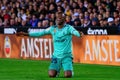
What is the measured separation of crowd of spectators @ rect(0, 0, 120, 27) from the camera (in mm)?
23984

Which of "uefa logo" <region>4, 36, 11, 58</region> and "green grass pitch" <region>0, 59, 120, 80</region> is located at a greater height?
"uefa logo" <region>4, 36, 11, 58</region>

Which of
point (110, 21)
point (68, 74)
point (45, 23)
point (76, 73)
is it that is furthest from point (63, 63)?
point (45, 23)

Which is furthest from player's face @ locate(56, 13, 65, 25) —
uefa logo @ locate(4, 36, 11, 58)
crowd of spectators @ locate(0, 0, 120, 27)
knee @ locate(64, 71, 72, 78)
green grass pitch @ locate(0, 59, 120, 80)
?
uefa logo @ locate(4, 36, 11, 58)

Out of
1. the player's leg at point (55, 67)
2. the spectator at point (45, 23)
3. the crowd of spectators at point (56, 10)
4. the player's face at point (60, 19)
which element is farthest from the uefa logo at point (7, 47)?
the player's face at point (60, 19)

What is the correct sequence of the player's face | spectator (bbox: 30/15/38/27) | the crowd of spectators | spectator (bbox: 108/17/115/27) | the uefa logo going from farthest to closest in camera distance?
spectator (bbox: 30/15/38/27) < the uefa logo < the crowd of spectators < spectator (bbox: 108/17/115/27) < the player's face

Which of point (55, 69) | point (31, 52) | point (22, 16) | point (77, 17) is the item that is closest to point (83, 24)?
point (77, 17)

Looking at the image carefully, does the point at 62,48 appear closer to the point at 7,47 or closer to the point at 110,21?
the point at 110,21

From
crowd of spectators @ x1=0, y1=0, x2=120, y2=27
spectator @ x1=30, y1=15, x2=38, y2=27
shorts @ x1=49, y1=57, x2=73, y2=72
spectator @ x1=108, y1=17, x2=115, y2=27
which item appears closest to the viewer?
shorts @ x1=49, y1=57, x2=73, y2=72

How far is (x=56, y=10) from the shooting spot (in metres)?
28.3

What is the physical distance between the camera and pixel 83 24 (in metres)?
24.5

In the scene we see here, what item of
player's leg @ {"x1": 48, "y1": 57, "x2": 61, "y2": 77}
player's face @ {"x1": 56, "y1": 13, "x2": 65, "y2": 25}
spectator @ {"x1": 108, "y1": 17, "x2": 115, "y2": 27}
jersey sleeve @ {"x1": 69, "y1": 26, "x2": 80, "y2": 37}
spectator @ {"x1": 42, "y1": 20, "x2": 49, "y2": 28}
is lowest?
player's leg @ {"x1": 48, "y1": 57, "x2": 61, "y2": 77}

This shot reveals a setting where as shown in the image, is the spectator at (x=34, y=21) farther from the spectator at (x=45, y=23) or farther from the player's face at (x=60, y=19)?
the player's face at (x=60, y=19)

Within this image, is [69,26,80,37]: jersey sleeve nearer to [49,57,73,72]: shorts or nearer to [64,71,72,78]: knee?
[49,57,73,72]: shorts

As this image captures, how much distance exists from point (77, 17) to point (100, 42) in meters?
4.13
